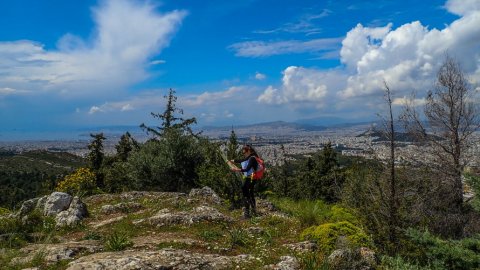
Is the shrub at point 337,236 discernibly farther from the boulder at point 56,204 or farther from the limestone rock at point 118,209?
the boulder at point 56,204

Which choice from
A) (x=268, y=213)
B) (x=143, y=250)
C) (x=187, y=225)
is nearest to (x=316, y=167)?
(x=268, y=213)

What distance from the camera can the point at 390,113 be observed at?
8766 millimetres

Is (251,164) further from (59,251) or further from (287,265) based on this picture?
(59,251)

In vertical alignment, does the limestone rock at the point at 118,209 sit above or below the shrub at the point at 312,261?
below

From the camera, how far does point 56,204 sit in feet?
46.1

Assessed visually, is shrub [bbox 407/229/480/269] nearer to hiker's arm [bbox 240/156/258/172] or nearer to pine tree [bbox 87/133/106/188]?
hiker's arm [bbox 240/156/258/172]

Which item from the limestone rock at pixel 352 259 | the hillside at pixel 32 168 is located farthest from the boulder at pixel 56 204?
the hillside at pixel 32 168

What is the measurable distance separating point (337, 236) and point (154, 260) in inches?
158

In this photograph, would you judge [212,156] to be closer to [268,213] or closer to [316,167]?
[268,213]

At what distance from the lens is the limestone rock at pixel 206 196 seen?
16200 mm

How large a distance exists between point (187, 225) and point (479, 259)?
24.1 ft

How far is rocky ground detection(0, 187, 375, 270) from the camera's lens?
7812mm

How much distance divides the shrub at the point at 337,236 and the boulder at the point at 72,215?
24.6 ft

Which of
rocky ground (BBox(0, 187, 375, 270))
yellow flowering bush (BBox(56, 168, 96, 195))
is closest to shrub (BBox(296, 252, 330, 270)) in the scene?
rocky ground (BBox(0, 187, 375, 270))
